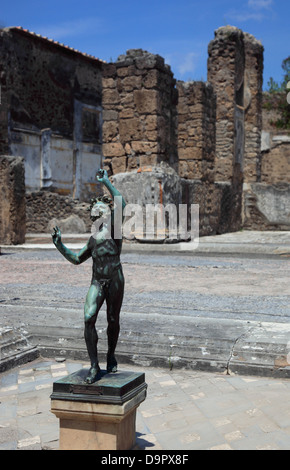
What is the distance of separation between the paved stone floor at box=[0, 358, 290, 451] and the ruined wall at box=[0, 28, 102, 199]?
13.5m

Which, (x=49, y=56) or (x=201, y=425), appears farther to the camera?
(x=49, y=56)

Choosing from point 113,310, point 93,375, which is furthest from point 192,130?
point 93,375

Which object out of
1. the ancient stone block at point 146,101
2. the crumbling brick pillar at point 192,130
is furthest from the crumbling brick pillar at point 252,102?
the ancient stone block at point 146,101

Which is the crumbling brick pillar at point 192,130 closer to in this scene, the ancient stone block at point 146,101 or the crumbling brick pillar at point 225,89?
the crumbling brick pillar at point 225,89

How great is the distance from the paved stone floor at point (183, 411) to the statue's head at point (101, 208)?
92cm

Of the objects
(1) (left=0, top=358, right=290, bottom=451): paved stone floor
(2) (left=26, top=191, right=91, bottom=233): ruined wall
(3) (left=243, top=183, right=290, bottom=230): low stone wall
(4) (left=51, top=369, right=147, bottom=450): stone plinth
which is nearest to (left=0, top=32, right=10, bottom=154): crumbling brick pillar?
(2) (left=26, top=191, right=91, bottom=233): ruined wall

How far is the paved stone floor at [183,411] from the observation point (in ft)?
7.38

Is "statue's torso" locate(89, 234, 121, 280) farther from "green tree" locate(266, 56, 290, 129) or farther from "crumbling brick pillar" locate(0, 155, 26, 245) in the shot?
"green tree" locate(266, 56, 290, 129)

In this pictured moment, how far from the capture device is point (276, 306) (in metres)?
4.43

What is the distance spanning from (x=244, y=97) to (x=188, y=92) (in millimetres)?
2864

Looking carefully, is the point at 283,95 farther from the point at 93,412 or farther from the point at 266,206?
the point at 93,412

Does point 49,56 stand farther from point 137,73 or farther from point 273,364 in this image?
point 273,364

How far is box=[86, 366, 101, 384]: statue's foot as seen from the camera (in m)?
2.10

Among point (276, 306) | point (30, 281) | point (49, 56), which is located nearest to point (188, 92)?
point (30, 281)
